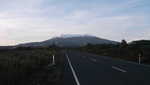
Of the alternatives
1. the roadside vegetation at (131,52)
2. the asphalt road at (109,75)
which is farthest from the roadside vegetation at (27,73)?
the roadside vegetation at (131,52)

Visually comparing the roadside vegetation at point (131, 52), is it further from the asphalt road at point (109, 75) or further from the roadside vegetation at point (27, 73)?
the roadside vegetation at point (27, 73)

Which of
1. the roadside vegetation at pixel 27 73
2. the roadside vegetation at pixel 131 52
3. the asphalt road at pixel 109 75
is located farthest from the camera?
the roadside vegetation at pixel 131 52

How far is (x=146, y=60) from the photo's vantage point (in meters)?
25.0

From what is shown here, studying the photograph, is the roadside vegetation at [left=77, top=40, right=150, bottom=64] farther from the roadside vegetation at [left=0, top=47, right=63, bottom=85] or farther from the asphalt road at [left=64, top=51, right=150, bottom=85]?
the roadside vegetation at [left=0, top=47, right=63, bottom=85]

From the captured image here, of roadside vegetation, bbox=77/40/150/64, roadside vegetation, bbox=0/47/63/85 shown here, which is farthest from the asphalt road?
roadside vegetation, bbox=77/40/150/64

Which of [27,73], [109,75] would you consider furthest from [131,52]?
[27,73]

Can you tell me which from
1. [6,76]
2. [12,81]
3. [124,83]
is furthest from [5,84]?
[124,83]

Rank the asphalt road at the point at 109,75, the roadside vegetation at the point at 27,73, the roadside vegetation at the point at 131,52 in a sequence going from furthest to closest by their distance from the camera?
the roadside vegetation at the point at 131,52 < the roadside vegetation at the point at 27,73 < the asphalt road at the point at 109,75

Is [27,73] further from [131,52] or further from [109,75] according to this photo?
[131,52]

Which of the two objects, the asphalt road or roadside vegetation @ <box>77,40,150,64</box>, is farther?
roadside vegetation @ <box>77,40,150,64</box>

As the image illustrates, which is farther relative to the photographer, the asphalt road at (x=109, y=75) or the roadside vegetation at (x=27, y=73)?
the roadside vegetation at (x=27, y=73)

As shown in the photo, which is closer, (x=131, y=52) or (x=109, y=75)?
(x=109, y=75)

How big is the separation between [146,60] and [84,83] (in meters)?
17.0

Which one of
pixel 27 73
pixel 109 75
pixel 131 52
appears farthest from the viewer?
pixel 131 52
